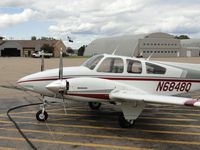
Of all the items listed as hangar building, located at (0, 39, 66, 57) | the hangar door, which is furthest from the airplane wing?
the hangar door

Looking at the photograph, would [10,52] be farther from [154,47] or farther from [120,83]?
[120,83]

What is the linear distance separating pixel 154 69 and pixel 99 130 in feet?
10.7

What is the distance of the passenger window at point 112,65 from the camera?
1068 cm

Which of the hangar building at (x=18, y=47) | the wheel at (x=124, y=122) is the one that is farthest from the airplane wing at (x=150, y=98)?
the hangar building at (x=18, y=47)

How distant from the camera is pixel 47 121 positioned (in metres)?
10.6

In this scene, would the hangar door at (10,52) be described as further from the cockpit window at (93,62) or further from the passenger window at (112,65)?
the passenger window at (112,65)

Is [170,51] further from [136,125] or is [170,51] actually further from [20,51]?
[136,125]

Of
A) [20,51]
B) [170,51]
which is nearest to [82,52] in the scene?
[20,51]

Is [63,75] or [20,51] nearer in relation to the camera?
[63,75]

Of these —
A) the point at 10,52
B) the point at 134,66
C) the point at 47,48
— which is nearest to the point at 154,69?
the point at 134,66

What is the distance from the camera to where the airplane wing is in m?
8.22

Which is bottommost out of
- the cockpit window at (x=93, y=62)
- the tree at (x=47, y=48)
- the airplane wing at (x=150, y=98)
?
the tree at (x=47, y=48)

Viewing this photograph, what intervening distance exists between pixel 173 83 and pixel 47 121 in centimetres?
466

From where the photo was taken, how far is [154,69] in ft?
37.4
